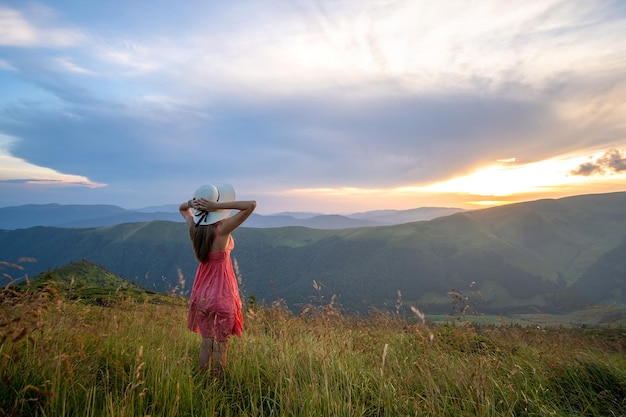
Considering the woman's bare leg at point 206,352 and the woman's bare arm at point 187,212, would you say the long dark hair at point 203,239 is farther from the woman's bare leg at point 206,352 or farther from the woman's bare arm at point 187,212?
the woman's bare leg at point 206,352

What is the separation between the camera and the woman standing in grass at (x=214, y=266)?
4.45m

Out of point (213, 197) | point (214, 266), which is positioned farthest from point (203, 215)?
point (214, 266)

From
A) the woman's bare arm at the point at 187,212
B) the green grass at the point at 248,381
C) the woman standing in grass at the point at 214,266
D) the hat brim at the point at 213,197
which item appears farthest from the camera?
the woman's bare arm at the point at 187,212

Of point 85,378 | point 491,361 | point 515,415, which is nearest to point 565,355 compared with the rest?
point 491,361

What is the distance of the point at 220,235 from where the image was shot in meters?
4.68

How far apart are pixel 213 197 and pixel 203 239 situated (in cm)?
55

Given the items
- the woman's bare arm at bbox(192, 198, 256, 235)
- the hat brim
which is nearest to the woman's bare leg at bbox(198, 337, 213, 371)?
the woman's bare arm at bbox(192, 198, 256, 235)

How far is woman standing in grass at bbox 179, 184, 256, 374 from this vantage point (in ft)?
14.6

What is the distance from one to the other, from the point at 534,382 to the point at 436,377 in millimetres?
1116

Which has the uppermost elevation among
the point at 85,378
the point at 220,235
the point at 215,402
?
the point at 220,235

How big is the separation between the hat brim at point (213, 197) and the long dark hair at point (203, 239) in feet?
0.21

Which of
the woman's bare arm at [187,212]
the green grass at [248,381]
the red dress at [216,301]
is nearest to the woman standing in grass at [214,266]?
the red dress at [216,301]

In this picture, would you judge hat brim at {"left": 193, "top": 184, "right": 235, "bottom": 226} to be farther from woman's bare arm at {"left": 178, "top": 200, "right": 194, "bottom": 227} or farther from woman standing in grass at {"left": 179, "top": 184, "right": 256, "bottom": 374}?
woman's bare arm at {"left": 178, "top": 200, "right": 194, "bottom": 227}

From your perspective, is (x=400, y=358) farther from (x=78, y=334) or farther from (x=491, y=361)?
(x=78, y=334)
